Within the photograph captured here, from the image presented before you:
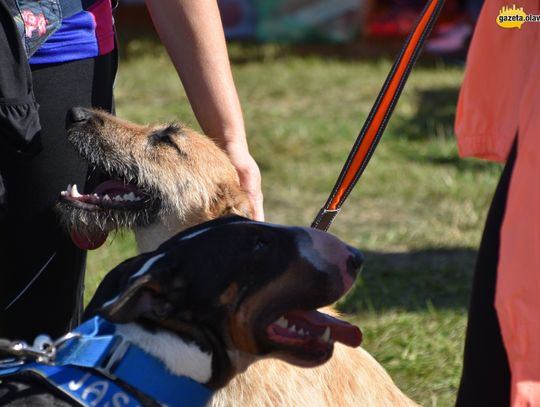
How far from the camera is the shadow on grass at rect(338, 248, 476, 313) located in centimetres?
473

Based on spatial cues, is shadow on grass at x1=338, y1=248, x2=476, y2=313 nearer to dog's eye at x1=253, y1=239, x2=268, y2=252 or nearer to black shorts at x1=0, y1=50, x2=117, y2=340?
black shorts at x1=0, y1=50, x2=117, y2=340

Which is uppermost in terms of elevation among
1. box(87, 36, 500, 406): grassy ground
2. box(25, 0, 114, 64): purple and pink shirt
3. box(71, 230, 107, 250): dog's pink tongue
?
box(25, 0, 114, 64): purple and pink shirt

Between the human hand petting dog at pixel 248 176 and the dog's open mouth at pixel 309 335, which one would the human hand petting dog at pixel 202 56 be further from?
the dog's open mouth at pixel 309 335

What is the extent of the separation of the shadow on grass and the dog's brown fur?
144cm

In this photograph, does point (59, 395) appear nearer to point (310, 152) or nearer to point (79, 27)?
point (79, 27)

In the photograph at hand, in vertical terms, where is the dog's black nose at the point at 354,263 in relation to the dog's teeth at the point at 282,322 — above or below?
above

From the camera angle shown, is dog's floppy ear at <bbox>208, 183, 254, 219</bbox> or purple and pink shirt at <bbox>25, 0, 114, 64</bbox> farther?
dog's floppy ear at <bbox>208, 183, 254, 219</bbox>

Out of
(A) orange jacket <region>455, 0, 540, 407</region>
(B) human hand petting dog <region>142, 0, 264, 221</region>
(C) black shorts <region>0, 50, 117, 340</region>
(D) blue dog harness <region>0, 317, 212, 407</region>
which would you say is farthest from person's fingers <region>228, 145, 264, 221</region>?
(D) blue dog harness <region>0, 317, 212, 407</region>

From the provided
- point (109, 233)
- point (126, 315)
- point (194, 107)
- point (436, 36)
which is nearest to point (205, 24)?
point (194, 107)

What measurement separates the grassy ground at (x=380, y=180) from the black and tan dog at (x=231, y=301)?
154 centimetres

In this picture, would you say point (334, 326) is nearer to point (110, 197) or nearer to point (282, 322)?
point (282, 322)

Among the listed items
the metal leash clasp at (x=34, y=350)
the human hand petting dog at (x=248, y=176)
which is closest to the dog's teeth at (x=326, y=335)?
the metal leash clasp at (x=34, y=350)

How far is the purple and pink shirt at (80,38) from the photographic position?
9.65 feet

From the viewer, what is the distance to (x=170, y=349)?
90.4 inches
